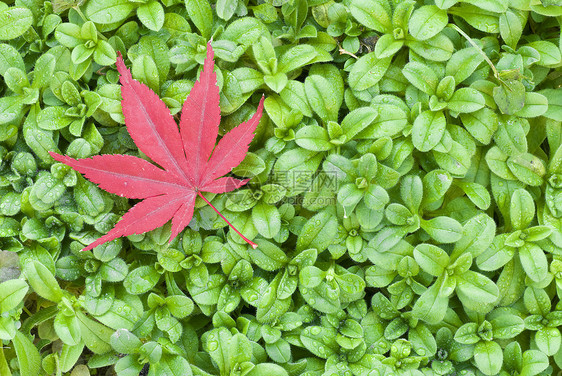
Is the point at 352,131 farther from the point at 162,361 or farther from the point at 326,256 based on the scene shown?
the point at 162,361

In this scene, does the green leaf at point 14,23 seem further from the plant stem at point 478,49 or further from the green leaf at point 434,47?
the plant stem at point 478,49

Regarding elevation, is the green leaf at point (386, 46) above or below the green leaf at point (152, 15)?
below

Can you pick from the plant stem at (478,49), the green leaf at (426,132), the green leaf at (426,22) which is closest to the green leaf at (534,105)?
the plant stem at (478,49)

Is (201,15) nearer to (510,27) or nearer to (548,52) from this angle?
(510,27)

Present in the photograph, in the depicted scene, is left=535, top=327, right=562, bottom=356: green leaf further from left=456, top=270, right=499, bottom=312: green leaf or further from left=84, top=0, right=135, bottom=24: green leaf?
left=84, top=0, right=135, bottom=24: green leaf

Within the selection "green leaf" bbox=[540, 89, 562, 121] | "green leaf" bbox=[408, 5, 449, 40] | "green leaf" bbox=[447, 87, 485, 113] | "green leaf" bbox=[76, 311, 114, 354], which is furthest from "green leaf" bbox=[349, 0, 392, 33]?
"green leaf" bbox=[76, 311, 114, 354]

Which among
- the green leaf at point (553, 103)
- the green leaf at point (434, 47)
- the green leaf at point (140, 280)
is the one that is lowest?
the green leaf at point (140, 280)

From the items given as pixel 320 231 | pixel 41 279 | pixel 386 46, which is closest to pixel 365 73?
pixel 386 46
